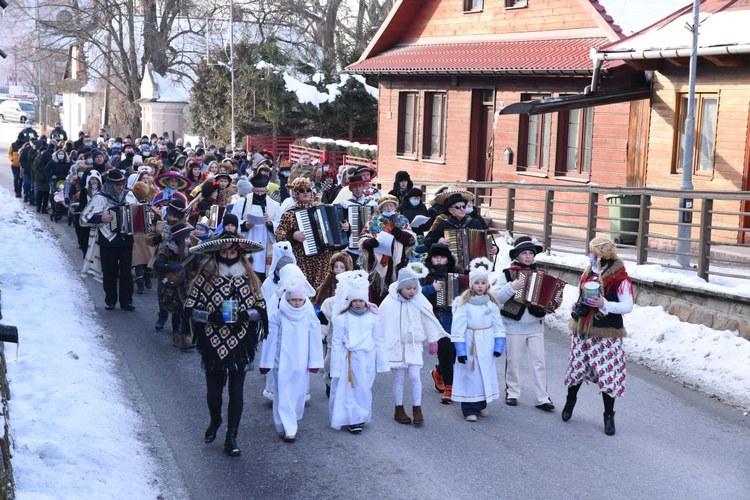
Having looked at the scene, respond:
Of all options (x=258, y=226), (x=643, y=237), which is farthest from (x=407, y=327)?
(x=643, y=237)

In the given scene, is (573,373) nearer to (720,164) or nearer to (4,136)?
(720,164)

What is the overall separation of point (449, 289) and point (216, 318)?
9.34ft

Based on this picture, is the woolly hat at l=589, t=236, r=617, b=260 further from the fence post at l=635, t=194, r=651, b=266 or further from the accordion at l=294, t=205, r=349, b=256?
the fence post at l=635, t=194, r=651, b=266

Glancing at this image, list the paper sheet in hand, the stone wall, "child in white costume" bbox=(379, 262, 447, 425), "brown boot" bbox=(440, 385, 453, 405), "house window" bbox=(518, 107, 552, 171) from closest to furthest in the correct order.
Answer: "child in white costume" bbox=(379, 262, 447, 425) < "brown boot" bbox=(440, 385, 453, 405) < the stone wall < the paper sheet in hand < "house window" bbox=(518, 107, 552, 171)

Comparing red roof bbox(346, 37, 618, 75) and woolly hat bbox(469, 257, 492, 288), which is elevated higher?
red roof bbox(346, 37, 618, 75)

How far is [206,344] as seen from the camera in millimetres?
8094

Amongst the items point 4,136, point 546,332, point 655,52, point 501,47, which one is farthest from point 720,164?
point 4,136

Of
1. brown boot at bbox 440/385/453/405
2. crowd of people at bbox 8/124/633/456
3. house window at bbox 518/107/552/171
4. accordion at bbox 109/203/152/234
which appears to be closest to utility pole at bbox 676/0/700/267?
crowd of people at bbox 8/124/633/456

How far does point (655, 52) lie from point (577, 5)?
18.6 feet

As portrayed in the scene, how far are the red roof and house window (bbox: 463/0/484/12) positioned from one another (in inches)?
37.0

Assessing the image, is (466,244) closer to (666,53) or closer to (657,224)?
(666,53)

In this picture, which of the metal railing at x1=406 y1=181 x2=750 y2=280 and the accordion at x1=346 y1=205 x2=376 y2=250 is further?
the metal railing at x1=406 y1=181 x2=750 y2=280

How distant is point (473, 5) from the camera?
26953 mm

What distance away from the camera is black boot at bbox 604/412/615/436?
353 inches
